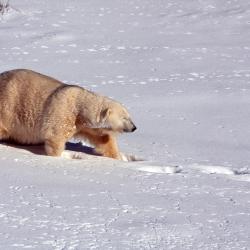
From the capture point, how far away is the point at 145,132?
279 inches

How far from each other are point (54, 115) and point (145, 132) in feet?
3.66

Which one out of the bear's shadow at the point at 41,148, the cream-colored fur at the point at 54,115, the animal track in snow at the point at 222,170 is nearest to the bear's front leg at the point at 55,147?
the cream-colored fur at the point at 54,115

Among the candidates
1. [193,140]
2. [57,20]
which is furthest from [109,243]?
[57,20]

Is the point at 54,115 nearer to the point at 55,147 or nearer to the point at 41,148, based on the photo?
the point at 55,147

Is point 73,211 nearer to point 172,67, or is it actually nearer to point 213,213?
point 213,213

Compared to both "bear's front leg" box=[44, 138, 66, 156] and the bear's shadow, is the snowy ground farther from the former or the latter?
"bear's front leg" box=[44, 138, 66, 156]

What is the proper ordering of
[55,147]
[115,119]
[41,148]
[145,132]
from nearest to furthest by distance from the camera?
[55,147], [115,119], [41,148], [145,132]

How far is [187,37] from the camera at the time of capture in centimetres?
1155

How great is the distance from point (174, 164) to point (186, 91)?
263 centimetres

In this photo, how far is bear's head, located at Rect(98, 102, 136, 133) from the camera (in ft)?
20.8

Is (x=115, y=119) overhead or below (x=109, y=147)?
overhead

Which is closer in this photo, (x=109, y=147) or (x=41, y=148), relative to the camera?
(x=109, y=147)

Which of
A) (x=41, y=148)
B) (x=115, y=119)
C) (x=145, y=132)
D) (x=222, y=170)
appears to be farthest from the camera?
(x=145, y=132)

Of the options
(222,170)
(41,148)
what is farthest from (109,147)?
(222,170)
